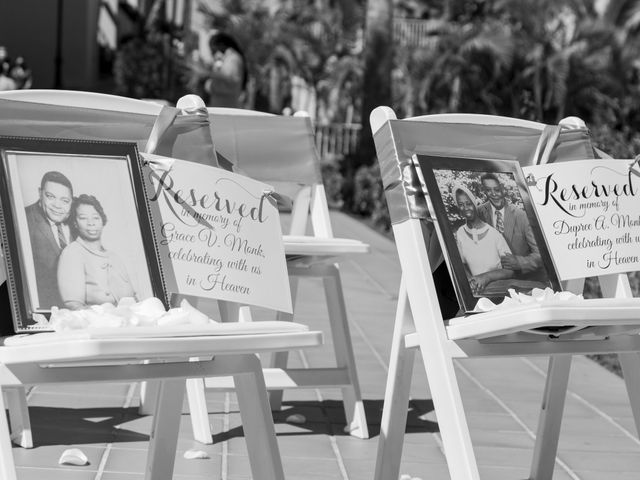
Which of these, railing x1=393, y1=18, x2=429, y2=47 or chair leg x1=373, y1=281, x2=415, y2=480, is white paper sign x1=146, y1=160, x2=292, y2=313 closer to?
chair leg x1=373, y1=281, x2=415, y2=480

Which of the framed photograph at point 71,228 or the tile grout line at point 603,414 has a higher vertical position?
the framed photograph at point 71,228

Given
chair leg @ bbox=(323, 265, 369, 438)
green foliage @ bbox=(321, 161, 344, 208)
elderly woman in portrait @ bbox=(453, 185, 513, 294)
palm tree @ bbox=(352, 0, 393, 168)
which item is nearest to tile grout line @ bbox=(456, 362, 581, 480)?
chair leg @ bbox=(323, 265, 369, 438)

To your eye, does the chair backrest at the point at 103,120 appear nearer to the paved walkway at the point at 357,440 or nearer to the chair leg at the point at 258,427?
the chair leg at the point at 258,427

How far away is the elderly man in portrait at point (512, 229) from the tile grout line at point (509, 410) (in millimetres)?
1065

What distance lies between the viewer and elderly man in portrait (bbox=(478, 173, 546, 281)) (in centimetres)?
328

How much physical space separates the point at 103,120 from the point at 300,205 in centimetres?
175

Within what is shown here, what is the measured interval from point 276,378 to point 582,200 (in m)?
1.45

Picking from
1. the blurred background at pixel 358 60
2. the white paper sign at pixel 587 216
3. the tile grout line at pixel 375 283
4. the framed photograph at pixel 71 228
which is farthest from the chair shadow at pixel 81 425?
the blurred background at pixel 358 60

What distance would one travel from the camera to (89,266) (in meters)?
2.74

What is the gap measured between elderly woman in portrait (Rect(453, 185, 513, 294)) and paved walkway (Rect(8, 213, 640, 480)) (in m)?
0.98

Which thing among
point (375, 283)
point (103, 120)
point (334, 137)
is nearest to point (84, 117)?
point (103, 120)

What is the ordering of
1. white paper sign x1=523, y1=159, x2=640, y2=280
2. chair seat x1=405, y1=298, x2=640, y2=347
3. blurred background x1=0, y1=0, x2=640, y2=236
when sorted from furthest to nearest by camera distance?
blurred background x1=0, y1=0, x2=640, y2=236, white paper sign x1=523, y1=159, x2=640, y2=280, chair seat x1=405, y1=298, x2=640, y2=347

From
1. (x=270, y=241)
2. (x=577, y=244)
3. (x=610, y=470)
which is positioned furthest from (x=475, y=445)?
(x=270, y=241)

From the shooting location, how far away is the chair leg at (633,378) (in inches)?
128
